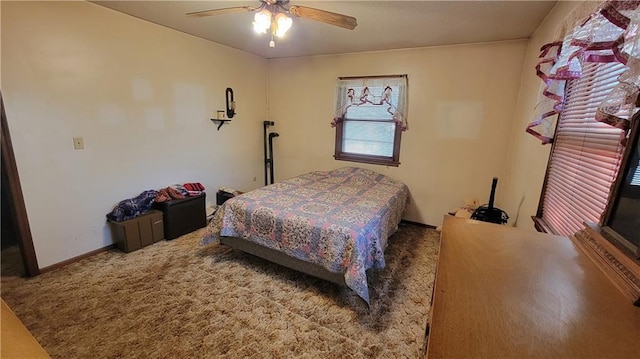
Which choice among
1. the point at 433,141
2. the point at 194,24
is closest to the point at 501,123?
the point at 433,141

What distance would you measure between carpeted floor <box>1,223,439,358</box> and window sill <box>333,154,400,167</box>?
1.53 meters

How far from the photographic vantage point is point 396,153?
3775mm

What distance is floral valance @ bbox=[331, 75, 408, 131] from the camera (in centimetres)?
356

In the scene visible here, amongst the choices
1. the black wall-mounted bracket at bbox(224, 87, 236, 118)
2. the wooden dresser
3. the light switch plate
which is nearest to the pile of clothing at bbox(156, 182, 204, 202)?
the light switch plate

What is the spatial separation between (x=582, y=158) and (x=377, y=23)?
80.4 inches

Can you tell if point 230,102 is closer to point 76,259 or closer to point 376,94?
point 376,94

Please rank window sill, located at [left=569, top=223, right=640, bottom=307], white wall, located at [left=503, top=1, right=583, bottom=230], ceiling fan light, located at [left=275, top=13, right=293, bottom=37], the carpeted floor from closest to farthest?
window sill, located at [left=569, top=223, right=640, bottom=307] → the carpeted floor → ceiling fan light, located at [left=275, top=13, right=293, bottom=37] → white wall, located at [left=503, top=1, right=583, bottom=230]

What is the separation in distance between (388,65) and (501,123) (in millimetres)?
1588

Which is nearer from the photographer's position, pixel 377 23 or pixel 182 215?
pixel 377 23

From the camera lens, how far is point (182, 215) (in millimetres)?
3178

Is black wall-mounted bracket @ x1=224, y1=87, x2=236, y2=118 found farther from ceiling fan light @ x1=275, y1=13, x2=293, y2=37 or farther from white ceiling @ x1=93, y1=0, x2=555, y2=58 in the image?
ceiling fan light @ x1=275, y1=13, x2=293, y2=37

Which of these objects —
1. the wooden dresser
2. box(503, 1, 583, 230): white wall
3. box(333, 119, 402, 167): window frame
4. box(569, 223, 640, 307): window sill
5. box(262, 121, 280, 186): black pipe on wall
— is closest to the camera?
the wooden dresser

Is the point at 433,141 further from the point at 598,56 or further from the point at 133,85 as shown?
the point at 133,85

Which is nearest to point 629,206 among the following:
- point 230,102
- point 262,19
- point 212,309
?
point 262,19
